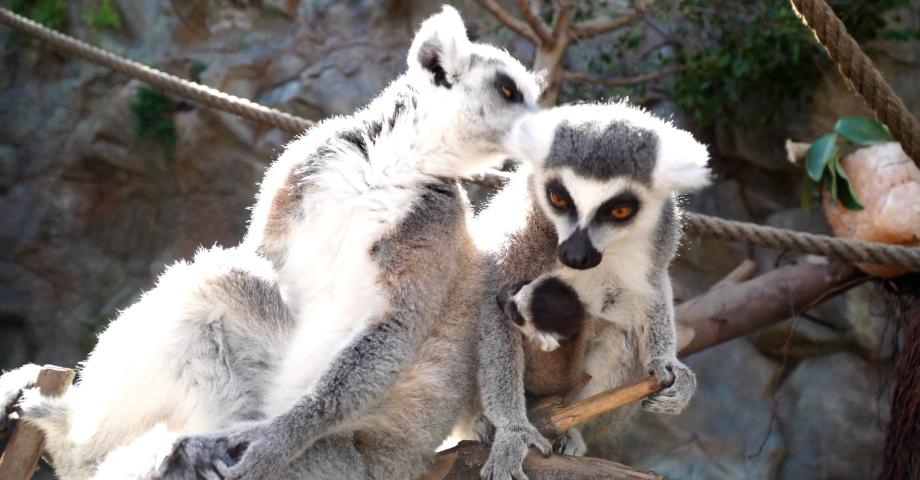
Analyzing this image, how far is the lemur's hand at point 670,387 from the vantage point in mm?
3379

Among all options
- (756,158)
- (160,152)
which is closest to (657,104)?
(756,158)

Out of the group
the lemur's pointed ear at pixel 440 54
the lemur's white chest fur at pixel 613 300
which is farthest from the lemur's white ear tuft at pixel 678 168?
the lemur's pointed ear at pixel 440 54

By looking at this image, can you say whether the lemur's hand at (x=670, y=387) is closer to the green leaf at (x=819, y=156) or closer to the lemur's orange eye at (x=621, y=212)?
the lemur's orange eye at (x=621, y=212)

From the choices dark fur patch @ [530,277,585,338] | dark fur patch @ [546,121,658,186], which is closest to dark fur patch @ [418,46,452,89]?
dark fur patch @ [546,121,658,186]

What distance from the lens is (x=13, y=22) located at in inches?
236

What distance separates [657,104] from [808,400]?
3062mm

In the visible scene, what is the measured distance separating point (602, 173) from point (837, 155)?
3.64 m

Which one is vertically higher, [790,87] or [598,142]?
[598,142]

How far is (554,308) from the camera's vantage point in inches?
131

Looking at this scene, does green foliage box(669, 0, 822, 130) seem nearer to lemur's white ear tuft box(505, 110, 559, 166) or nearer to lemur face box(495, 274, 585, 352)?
lemur's white ear tuft box(505, 110, 559, 166)

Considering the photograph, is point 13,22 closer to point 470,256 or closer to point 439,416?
point 470,256

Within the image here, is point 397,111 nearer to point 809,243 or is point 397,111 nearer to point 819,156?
point 809,243

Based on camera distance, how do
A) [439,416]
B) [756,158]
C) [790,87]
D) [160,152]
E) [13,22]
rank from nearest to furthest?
[439,416] → [13,22] → [790,87] → [756,158] → [160,152]

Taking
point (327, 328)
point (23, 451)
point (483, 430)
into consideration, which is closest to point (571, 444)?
point (483, 430)
